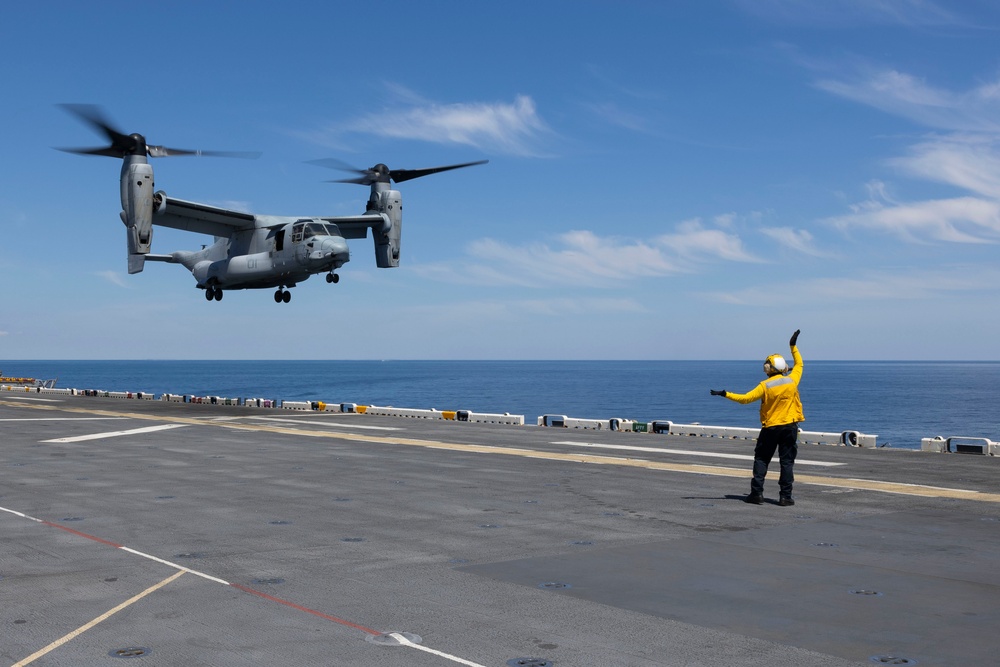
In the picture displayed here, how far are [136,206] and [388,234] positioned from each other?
46.1 feet

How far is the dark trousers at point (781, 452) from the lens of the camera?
46.2 ft

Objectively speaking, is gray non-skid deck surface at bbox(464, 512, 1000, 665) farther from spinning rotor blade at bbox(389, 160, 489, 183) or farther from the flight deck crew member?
spinning rotor blade at bbox(389, 160, 489, 183)

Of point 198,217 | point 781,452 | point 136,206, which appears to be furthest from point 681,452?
point 198,217

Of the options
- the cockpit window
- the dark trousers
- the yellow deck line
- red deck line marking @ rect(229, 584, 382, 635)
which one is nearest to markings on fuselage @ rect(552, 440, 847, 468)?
the dark trousers

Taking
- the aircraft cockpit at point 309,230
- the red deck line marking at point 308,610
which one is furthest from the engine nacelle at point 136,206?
the red deck line marking at point 308,610

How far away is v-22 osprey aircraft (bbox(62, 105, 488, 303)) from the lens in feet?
144

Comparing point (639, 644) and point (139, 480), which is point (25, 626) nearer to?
point (639, 644)

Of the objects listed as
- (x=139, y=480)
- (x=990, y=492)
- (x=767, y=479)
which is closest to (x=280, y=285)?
(x=139, y=480)

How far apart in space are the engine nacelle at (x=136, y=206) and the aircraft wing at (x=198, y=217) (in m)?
2.07

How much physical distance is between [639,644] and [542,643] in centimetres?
75

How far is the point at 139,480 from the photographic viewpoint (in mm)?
17141

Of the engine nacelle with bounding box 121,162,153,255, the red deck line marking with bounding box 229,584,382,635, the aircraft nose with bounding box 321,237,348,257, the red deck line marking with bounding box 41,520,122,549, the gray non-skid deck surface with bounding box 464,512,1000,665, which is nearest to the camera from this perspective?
the gray non-skid deck surface with bounding box 464,512,1000,665

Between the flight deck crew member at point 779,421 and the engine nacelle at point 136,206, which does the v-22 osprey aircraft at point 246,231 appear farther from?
the flight deck crew member at point 779,421

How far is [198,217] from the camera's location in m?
48.7
